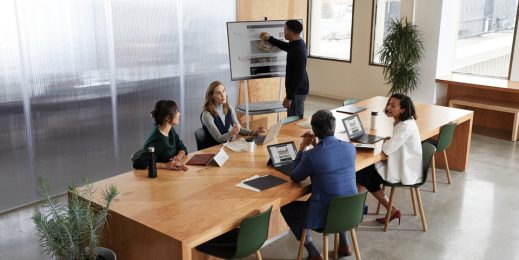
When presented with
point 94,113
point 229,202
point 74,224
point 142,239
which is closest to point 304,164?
point 229,202

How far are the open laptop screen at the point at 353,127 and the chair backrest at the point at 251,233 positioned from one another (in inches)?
67.7

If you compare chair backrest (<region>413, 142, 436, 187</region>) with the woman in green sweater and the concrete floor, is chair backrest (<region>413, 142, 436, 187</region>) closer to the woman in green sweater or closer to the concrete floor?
the concrete floor

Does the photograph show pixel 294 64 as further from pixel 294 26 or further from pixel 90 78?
pixel 90 78

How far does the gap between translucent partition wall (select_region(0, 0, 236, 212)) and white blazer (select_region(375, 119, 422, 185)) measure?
2.75 m

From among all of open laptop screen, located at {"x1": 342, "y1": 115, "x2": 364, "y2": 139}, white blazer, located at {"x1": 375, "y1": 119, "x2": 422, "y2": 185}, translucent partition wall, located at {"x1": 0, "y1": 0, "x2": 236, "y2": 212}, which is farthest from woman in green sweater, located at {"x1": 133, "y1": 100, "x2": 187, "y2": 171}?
white blazer, located at {"x1": 375, "y1": 119, "x2": 422, "y2": 185}

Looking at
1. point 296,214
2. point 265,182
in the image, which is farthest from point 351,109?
point 265,182

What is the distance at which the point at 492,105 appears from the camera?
7629mm

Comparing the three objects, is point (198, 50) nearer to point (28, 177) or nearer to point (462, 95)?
point (28, 177)

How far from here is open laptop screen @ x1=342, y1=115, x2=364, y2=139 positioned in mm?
4645

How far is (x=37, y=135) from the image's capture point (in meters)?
5.06

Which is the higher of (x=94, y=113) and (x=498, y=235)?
(x=94, y=113)

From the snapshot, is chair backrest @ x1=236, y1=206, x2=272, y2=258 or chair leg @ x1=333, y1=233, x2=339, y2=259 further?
chair leg @ x1=333, y1=233, x2=339, y2=259

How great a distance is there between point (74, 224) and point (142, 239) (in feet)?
1.26

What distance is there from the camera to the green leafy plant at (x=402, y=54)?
27.3 feet
